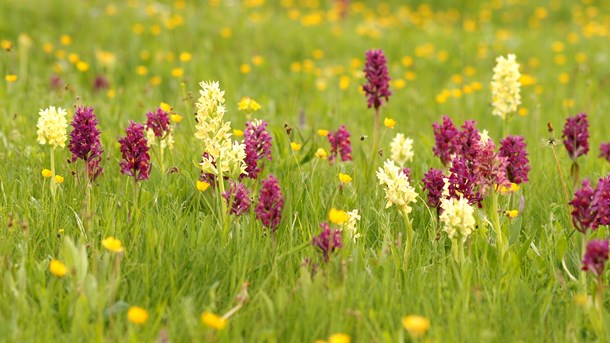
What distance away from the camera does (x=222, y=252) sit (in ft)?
9.80

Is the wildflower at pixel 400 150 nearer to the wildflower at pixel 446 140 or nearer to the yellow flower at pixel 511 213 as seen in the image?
the wildflower at pixel 446 140

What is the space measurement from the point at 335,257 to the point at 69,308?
0.94 m

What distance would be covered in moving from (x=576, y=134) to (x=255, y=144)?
1353mm

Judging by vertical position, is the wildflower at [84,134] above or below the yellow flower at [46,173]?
above

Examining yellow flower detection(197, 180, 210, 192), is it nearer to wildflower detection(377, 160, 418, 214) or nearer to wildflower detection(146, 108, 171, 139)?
wildflower detection(146, 108, 171, 139)

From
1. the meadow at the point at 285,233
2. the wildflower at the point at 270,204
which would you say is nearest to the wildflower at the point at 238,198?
the meadow at the point at 285,233

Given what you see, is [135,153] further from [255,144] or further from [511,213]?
[511,213]

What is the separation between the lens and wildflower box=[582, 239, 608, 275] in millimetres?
2604

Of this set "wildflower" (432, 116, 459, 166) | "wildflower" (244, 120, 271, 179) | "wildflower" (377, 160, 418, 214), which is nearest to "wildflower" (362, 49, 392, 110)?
"wildflower" (432, 116, 459, 166)

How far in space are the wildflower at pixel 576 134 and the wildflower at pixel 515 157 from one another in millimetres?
234

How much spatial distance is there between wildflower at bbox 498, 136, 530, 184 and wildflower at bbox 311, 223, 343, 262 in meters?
1.01

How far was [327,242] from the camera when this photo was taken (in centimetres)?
290

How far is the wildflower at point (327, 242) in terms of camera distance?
2.88m

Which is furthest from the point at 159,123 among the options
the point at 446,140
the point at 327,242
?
the point at 446,140
